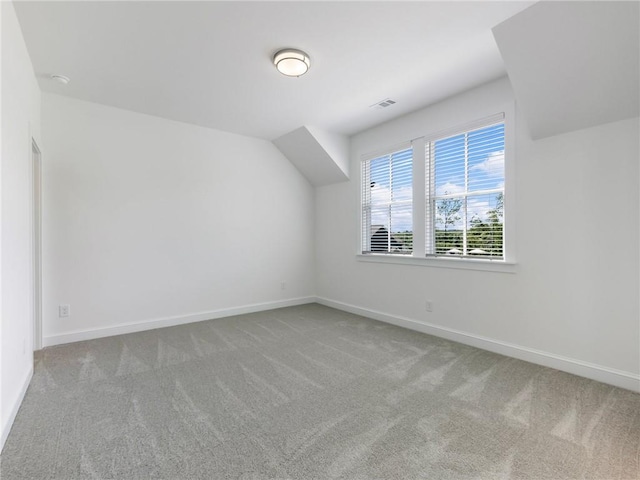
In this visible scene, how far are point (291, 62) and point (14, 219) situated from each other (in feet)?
7.72

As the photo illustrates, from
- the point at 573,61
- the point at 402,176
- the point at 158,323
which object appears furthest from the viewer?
the point at 402,176

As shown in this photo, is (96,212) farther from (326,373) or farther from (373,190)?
(373,190)

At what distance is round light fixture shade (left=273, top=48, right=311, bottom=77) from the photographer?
8.67ft

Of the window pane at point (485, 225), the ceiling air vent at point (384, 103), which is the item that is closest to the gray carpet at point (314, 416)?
the window pane at point (485, 225)

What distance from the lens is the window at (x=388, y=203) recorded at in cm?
415

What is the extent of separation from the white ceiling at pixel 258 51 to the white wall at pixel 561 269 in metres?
0.81

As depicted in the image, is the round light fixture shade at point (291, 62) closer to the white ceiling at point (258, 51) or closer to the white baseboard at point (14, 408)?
the white ceiling at point (258, 51)

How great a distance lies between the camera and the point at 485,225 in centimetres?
331

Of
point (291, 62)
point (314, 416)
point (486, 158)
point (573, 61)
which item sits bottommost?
point (314, 416)

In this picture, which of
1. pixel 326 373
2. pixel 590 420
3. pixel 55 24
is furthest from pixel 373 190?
pixel 55 24

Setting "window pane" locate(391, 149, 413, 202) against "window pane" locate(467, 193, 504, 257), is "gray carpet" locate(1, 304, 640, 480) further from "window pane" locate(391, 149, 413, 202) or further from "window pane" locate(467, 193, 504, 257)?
"window pane" locate(391, 149, 413, 202)

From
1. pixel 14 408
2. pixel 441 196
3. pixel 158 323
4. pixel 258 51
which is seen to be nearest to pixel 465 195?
pixel 441 196

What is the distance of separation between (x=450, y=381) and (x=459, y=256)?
1454 mm

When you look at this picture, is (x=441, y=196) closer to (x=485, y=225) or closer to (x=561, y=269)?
(x=485, y=225)
